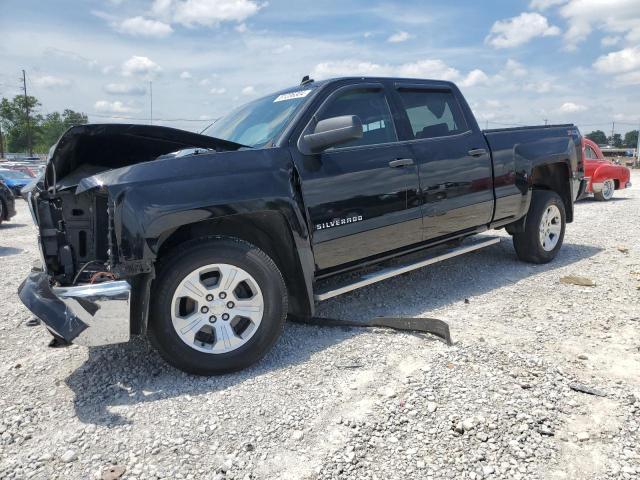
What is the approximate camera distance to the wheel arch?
3.24m

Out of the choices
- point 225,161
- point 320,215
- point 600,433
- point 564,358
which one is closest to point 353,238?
point 320,215

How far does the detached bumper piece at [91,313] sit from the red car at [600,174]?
12826 millimetres

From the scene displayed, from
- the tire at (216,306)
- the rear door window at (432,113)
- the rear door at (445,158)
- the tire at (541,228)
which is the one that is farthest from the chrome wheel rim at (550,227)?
the tire at (216,306)

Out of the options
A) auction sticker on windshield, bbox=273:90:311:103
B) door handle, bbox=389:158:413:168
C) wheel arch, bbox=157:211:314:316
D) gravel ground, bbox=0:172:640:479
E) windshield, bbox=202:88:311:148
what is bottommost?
gravel ground, bbox=0:172:640:479

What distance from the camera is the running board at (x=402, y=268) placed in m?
3.66

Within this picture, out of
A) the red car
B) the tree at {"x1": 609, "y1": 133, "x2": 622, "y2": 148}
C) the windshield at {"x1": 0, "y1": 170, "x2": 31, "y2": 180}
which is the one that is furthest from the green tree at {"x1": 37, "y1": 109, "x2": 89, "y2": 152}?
the tree at {"x1": 609, "y1": 133, "x2": 622, "y2": 148}

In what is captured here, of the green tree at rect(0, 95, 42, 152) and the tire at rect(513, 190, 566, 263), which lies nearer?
the tire at rect(513, 190, 566, 263)

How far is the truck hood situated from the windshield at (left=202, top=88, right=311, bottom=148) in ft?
0.88

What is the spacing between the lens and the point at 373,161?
387cm

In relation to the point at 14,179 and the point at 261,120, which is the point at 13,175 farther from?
the point at 261,120

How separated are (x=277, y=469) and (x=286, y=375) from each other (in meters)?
0.89

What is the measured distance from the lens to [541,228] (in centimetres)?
563

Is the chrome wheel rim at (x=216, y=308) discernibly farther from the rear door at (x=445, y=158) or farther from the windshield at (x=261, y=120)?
the rear door at (x=445, y=158)

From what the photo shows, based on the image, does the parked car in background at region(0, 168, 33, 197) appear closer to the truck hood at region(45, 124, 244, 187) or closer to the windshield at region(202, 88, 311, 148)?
the windshield at region(202, 88, 311, 148)
